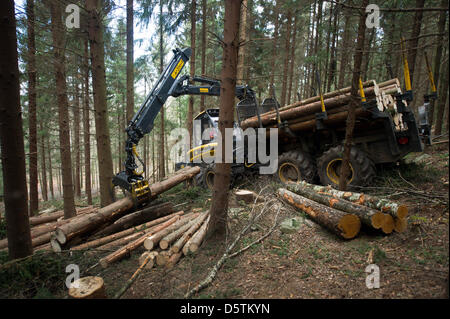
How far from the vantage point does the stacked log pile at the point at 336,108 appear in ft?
18.7

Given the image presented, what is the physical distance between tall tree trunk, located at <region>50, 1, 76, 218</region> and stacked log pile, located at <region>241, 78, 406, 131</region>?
571 cm

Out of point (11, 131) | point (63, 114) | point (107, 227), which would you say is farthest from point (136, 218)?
point (63, 114)

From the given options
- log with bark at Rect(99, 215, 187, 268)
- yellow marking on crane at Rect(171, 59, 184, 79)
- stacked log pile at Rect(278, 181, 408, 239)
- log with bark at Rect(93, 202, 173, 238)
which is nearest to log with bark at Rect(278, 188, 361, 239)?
stacked log pile at Rect(278, 181, 408, 239)

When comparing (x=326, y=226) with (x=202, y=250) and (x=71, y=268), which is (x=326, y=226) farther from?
(x=71, y=268)

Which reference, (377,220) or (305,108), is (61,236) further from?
(305,108)

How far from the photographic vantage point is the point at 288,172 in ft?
26.2

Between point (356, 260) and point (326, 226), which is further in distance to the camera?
point (326, 226)

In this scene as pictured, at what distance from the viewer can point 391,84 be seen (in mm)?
6145

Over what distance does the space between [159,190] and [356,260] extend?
4.77 m

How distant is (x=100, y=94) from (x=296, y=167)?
591 centimetres

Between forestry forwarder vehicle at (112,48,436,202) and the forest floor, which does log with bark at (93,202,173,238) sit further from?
the forest floor

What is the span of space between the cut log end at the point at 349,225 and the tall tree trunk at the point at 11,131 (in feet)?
15.7
